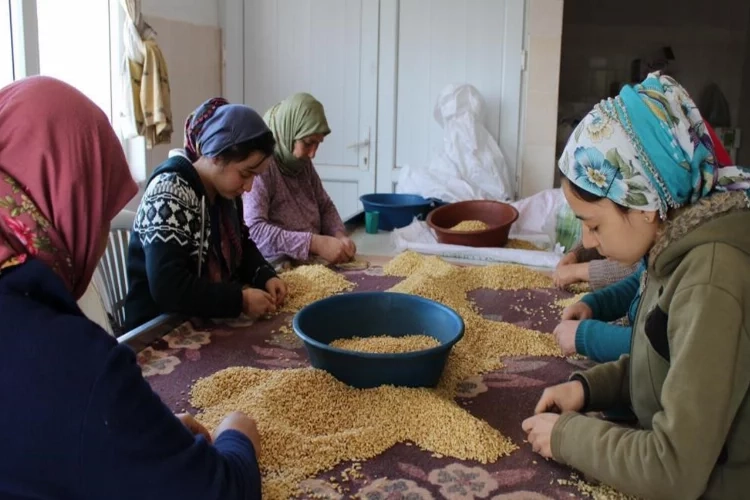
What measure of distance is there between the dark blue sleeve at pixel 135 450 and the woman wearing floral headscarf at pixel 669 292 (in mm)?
450

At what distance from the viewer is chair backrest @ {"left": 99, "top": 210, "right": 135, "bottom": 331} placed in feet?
6.36

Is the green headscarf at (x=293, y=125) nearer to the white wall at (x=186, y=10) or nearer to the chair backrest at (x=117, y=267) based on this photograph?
the chair backrest at (x=117, y=267)

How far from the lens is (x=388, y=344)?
130cm

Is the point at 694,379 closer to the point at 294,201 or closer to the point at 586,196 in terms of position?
the point at 586,196

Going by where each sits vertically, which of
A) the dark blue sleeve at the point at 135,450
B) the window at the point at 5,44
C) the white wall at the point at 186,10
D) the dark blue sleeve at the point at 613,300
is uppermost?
the white wall at the point at 186,10

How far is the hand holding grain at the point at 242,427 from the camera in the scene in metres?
0.95

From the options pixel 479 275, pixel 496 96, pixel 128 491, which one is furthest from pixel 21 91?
pixel 496 96

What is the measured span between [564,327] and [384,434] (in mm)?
507

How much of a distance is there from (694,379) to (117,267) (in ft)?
5.16

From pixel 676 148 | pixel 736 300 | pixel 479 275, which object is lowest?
pixel 479 275

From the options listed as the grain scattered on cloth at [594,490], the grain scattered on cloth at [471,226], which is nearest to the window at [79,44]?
the grain scattered on cloth at [471,226]

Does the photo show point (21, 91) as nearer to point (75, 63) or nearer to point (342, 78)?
point (75, 63)

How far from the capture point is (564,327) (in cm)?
138

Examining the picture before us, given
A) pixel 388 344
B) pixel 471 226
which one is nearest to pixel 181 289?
pixel 388 344
